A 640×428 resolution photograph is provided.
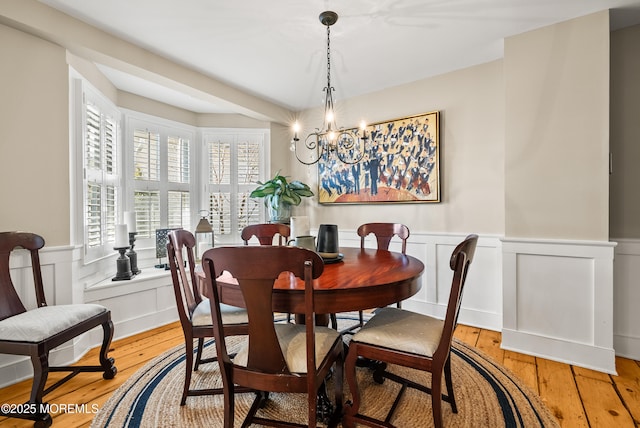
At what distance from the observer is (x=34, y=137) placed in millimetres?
2219

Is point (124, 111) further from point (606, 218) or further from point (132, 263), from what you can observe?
point (606, 218)

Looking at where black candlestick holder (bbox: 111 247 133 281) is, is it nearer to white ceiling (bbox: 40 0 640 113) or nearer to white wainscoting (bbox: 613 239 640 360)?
white ceiling (bbox: 40 0 640 113)

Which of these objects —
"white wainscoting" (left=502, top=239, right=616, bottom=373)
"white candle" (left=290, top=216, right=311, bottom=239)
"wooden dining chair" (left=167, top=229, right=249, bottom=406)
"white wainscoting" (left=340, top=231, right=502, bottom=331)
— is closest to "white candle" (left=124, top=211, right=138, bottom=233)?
"wooden dining chair" (left=167, top=229, right=249, bottom=406)

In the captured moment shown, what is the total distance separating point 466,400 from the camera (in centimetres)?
184

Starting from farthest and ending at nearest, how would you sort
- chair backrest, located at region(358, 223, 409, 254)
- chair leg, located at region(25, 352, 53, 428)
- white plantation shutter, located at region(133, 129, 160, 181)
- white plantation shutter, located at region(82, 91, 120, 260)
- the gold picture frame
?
white plantation shutter, located at region(133, 129, 160, 181) < the gold picture frame < white plantation shutter, located at region(82, 91, 120, 260) < chair backrest, located at region(358, 223, 409, 254) < chair leg, located at region(25, 352, 53, 428)

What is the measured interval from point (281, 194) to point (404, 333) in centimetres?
259

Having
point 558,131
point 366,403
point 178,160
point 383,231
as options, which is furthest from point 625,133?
point 178,160

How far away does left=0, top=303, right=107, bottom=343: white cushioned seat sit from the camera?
1715 millimetres

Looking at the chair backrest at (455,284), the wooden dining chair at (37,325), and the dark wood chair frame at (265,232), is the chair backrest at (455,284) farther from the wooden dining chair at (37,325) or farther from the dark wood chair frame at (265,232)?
the wooden dining chair at (37,325)

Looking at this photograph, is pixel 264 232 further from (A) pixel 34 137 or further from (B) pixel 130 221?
(A) pixel 34 137

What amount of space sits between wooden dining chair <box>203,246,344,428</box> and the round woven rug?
403mm

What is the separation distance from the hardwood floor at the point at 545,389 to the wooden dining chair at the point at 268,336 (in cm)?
108

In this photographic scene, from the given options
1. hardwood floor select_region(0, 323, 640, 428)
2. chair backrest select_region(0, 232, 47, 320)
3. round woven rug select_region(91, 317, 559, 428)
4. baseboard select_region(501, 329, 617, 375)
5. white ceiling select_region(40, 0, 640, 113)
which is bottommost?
hardwood floor select_region(0, 323, 640, 428)

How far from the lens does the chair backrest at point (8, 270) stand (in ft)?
6.52
